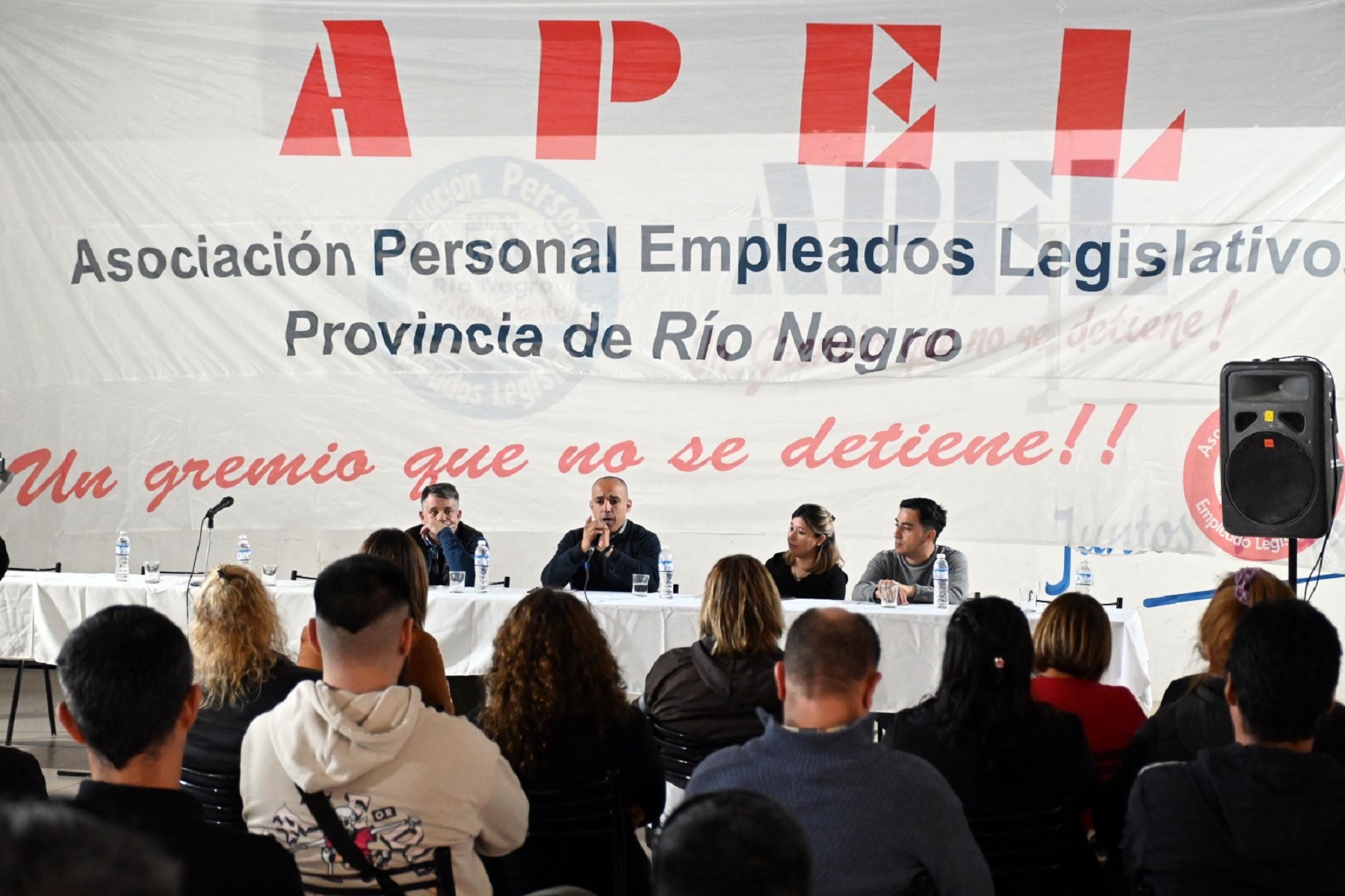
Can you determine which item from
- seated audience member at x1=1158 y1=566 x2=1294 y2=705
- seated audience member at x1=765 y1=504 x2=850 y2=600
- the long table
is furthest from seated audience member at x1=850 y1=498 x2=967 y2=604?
seated audience member at x1=1158 y1=566 x2=1294 y2=705

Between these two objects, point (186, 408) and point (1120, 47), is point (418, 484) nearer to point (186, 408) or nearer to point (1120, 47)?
point (186, 408)

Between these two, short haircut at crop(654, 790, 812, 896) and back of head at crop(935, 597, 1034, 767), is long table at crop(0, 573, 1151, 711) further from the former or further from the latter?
short haircut at crop(654, 790, 812, 896)

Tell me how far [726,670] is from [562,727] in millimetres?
583

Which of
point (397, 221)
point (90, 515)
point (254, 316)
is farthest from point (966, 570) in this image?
point (90, 515)

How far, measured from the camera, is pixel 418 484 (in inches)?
240

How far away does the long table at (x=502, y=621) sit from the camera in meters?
4.57

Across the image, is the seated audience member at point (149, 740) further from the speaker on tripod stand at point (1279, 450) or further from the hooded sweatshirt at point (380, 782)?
the speaker on tripod stand at point (1279, 450)

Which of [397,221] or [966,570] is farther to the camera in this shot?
[397,221]

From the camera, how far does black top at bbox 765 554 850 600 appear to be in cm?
510

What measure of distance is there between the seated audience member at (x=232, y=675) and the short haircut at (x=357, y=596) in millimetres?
541

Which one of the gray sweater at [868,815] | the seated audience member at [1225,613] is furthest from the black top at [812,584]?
the gray sweater at [868,815]

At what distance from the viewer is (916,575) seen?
509cm

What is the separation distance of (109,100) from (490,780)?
5166 millimetres

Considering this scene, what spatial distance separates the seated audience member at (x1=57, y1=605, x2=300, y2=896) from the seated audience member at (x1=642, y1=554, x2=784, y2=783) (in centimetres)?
153
